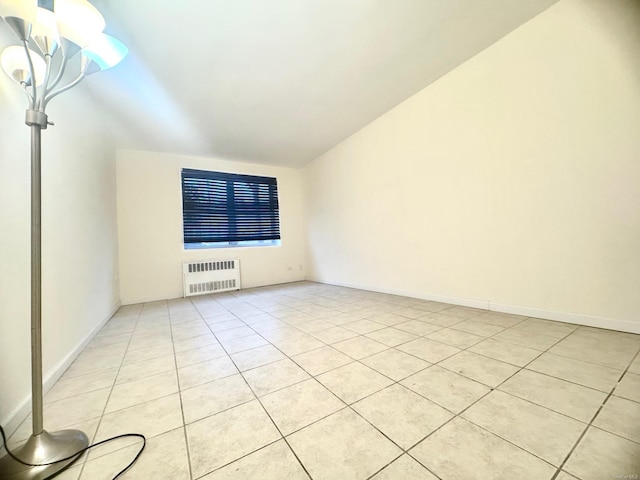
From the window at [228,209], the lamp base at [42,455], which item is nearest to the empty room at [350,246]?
the lamp base at [42,455]

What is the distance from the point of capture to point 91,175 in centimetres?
260

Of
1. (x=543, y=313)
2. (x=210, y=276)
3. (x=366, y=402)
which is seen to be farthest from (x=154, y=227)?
(x=543, y=313)

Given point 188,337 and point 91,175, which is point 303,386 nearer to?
point 188,337

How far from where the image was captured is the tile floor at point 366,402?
89 centimetres

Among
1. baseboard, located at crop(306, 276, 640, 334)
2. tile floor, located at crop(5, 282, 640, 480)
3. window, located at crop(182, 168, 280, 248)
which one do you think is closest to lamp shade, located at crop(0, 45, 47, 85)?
tile floor, located at crop(5, 282, 640, 480)

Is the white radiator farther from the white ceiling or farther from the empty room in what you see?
the white ceiling

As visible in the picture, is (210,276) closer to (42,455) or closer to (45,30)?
(42,455)

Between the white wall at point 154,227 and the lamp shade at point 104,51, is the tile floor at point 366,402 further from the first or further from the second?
the white wall at point 154,227

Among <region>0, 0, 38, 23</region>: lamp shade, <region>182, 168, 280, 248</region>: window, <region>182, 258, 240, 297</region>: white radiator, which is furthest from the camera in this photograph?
<region>182, 168, 280, 248</region>: window

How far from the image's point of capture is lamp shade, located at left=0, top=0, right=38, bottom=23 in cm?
79

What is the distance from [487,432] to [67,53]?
92.6 inches

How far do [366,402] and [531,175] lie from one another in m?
2.55

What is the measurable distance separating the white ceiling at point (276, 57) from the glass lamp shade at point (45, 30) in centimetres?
121

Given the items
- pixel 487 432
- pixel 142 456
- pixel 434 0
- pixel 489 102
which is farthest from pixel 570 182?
pixel 142 456
